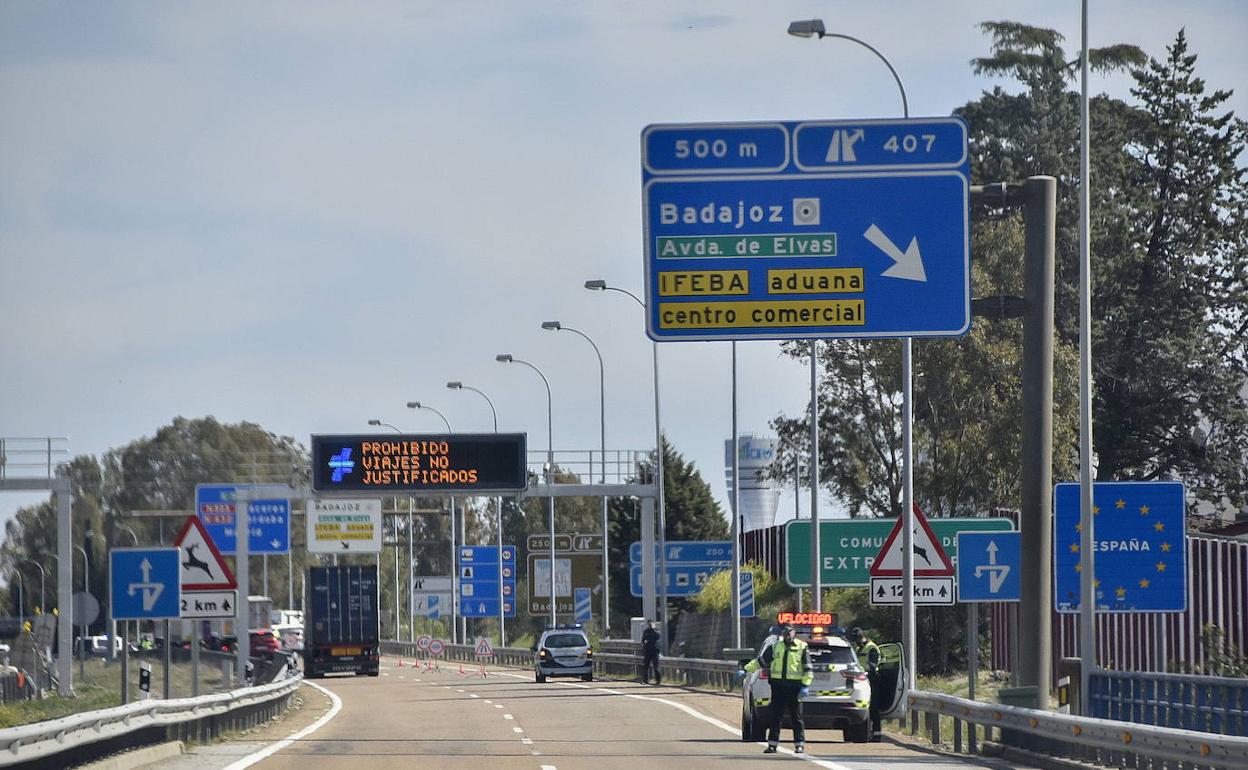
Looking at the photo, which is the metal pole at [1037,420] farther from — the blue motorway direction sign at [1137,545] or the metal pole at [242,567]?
the metal pole at [242,567]

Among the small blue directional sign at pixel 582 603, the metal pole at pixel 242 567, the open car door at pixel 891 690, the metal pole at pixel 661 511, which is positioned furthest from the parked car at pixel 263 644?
the open car door at pixel 891 690

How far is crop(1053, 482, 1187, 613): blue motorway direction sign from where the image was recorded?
2327cm

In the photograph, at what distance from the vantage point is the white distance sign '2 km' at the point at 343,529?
69.9 m

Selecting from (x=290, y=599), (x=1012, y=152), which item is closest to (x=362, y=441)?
(x=1012, y=152)

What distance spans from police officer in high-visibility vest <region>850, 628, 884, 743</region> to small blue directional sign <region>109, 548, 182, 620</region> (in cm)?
856

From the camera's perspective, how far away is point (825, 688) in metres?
26.7

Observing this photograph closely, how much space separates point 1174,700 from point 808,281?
20.8 ft

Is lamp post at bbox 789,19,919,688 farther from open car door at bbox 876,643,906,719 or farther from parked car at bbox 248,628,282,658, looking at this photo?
parked car at bbox 248,628,282,658

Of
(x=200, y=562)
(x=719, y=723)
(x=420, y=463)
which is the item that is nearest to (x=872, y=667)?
(x=719, y=723)

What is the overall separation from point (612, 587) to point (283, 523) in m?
46.0

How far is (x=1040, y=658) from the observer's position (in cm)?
2442

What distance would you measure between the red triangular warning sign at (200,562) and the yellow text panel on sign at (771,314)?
607 cm

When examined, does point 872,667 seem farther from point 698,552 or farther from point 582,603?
point 582,603

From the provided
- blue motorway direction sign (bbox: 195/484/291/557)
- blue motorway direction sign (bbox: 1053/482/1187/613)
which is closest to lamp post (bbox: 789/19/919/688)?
blue motorway direction sign (bbox: 1053/482/1187/613)
